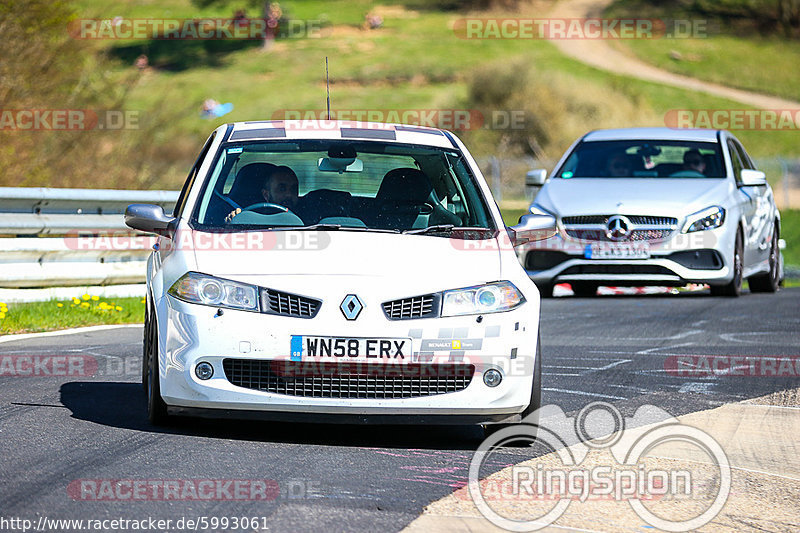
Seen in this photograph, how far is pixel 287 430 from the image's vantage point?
6.71m

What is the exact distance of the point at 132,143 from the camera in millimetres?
21094

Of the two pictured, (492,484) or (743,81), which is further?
(743,81)

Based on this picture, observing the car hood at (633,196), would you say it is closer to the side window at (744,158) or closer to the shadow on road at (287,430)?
the side window at (744,158)

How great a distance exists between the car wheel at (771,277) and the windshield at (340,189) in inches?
357

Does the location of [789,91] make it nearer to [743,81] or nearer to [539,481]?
[743,81]

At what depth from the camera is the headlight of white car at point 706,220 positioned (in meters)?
13.9

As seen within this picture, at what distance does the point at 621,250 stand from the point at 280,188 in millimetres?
7160

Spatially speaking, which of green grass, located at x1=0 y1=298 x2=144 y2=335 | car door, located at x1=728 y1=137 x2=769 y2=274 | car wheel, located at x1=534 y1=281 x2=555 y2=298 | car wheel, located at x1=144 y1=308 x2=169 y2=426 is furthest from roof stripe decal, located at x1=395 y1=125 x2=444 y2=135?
car door, located at x1=728 y1=137 x2=769 y2=274

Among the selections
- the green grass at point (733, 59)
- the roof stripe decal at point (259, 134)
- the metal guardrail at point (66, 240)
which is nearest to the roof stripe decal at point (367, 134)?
the roof stripe decal at point (259, 134)

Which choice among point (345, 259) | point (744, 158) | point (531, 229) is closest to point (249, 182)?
point (345, 259)

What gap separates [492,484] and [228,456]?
1.18 meters

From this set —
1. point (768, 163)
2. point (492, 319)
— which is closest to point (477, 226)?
point (492, 319)

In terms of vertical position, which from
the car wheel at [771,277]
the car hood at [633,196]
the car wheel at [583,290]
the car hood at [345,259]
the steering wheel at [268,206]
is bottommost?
the car wheel at [583,290]

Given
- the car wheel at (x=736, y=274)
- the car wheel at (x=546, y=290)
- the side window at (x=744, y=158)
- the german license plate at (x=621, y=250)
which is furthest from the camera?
the side window at (x=744, y=158)
